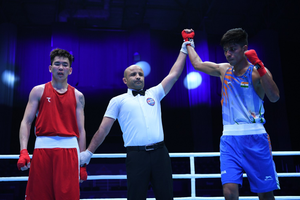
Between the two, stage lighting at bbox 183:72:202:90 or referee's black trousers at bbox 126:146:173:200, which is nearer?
referee's black trousers at bbox 126:146:173:200

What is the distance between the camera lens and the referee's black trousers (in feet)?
7.23

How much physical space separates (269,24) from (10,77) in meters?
10.5

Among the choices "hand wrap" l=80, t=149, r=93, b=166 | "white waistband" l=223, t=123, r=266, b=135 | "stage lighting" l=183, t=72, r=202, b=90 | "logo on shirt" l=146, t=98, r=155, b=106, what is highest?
"stage lighting" l=183, t=72, r=202, b=90

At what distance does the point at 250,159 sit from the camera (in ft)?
6.75

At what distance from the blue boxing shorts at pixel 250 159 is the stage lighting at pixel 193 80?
8.71m

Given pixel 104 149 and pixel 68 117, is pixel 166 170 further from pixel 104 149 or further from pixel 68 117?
pixel 104 149

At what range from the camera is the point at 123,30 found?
11.4 meters

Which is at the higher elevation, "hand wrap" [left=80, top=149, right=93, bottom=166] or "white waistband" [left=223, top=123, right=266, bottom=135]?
"white waistband" [left=223, top=123, right=266, bottom=135]

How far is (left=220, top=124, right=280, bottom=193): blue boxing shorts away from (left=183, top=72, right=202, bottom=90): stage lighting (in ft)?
28.6

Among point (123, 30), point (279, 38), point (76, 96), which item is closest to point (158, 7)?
point (123, 30)

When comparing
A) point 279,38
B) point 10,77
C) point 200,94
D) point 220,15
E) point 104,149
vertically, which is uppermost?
point 220,15

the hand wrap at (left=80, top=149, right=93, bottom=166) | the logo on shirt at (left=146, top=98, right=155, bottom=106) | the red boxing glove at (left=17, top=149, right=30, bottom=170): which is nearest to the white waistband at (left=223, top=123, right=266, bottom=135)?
the logo on shirt at (left=146, top=98, right=155, bottom=106)

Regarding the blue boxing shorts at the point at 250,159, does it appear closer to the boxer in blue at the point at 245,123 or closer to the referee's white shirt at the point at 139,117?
the boxer in blue at the point at 245,123

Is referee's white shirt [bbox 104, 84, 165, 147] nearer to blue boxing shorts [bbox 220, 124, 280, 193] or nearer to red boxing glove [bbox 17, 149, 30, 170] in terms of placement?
blue boxing shorts [bbox 220, 124, 280, 193]
